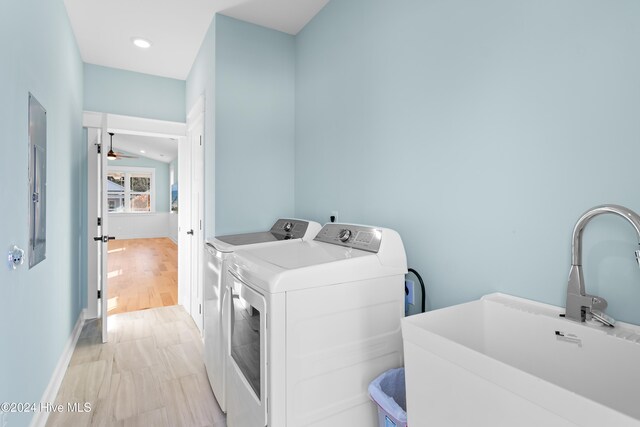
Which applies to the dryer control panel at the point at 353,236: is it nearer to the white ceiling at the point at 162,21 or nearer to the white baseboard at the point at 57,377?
the white ceiling at the point at 162,21

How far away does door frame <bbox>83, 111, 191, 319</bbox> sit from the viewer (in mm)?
3281

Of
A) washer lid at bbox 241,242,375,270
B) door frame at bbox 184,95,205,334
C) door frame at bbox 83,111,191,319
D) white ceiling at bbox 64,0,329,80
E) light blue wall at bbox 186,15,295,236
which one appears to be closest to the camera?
washer lid at bbox 241,242,375,270

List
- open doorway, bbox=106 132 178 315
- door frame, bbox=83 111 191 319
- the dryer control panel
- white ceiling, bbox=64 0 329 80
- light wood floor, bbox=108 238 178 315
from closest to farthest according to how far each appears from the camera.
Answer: the dryer control panel
white ceiling, bbox=64 0 329 80
door frame, bbox=83 111 191 319
light wood floor, bbox=108 238 178 315
open doorway, bbox=106 132 178 315

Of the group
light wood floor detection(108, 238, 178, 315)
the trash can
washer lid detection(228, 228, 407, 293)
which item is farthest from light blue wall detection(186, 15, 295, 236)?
light wood floor detection(108, 238, 178, 315)

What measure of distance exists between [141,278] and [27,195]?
3.94m

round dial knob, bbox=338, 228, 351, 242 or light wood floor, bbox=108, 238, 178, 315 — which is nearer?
round dial knob, bbox=338, 228, 351, 242

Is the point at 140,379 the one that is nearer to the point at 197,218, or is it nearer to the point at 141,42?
the point at 197,218

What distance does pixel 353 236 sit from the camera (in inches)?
65.9

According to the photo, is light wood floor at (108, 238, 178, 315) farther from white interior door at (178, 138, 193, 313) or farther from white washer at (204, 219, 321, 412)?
white washer at (204, 219, 321, 412)

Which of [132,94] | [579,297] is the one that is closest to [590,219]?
[579,297]

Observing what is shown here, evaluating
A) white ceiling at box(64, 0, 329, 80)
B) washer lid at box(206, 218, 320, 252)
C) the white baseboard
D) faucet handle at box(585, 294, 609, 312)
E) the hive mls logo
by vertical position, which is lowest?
the hive mls logo

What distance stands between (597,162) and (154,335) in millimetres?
3387

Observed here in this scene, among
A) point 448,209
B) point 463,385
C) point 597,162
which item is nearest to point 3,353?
point 463,385

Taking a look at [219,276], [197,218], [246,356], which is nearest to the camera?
[246,356]
